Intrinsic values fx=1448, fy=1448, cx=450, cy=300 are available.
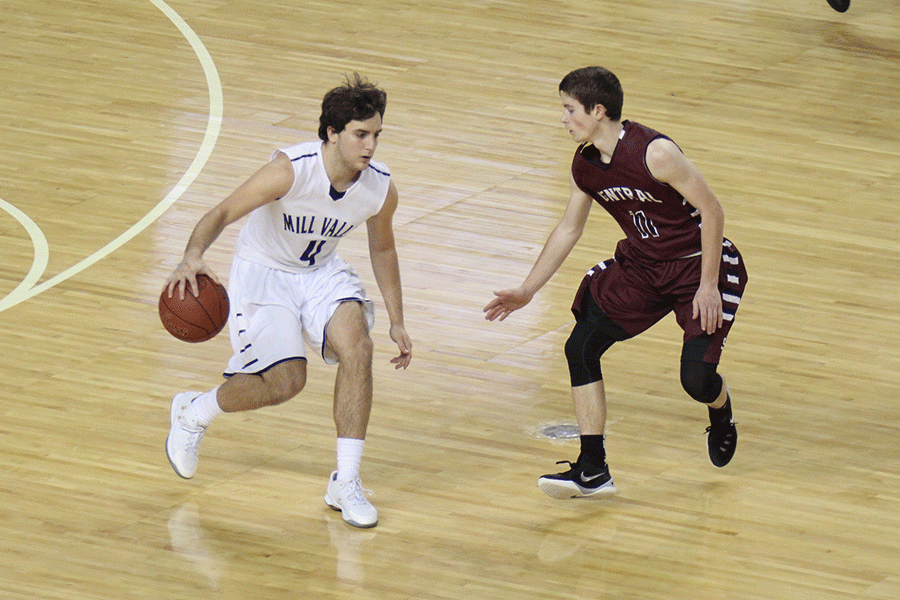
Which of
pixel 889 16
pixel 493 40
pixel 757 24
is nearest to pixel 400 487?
pixel 493 40

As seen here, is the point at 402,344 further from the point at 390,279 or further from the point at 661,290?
the point at 661,290

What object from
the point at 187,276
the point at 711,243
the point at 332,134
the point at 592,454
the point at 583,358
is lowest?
the point at 592,454

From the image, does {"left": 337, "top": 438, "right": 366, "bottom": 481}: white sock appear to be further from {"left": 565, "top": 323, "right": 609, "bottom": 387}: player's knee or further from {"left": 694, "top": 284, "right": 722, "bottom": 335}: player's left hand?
{"left": 694, "top": 284, "right": 722, "bottom": 335}: player's left hand

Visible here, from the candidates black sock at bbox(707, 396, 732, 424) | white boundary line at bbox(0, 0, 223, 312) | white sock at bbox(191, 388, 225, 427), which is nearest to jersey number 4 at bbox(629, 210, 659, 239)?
black sock at bbox(707, 396, 732, 424)

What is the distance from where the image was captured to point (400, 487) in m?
5.28

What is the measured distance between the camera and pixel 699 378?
16.9 feet

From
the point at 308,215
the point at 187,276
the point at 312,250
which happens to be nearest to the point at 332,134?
the point at 308,215

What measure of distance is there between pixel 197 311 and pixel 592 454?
1483 mm

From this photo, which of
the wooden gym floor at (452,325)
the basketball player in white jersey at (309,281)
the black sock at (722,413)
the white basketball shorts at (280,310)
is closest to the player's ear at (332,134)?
the basketball player in white jersey at (309,281)

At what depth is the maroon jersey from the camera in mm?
5039

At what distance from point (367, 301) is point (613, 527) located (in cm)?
119

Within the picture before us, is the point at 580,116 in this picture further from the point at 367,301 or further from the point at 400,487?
the point at 400,487

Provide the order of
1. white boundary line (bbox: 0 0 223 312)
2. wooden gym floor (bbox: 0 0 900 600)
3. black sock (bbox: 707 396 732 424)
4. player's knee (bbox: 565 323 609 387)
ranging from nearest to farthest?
wooden gym floor (bbox: 0 0 900 600)
player's knee (bbox: 565 323 609 387)
black sock (bbox: 707 396 732 424)
white boundary line (bbox: 0 0 223 312)

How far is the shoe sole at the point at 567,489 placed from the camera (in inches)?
203
